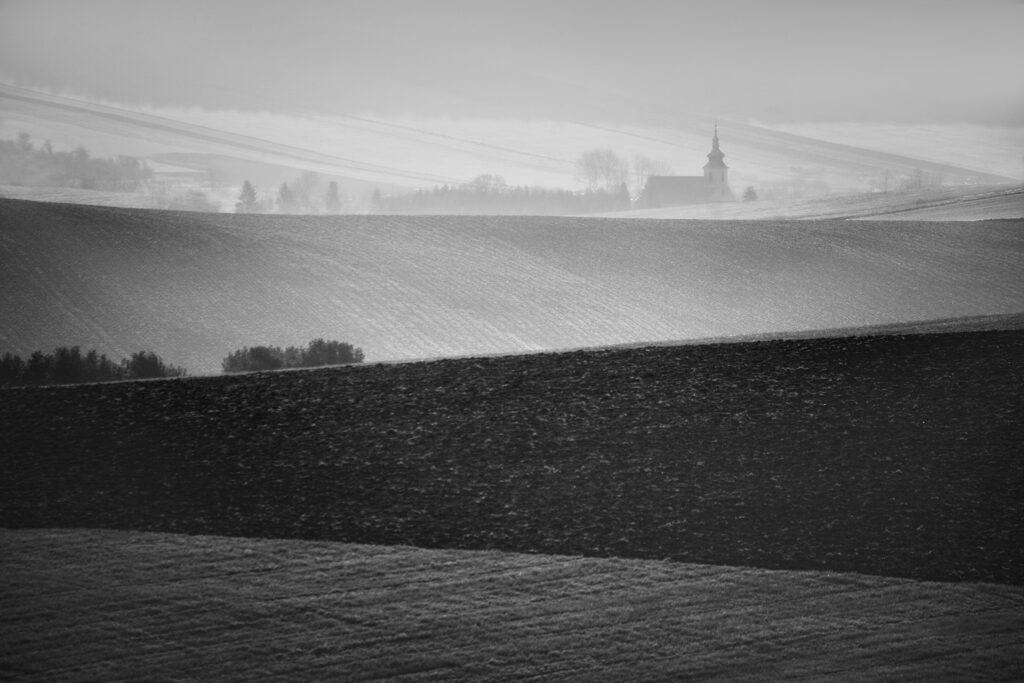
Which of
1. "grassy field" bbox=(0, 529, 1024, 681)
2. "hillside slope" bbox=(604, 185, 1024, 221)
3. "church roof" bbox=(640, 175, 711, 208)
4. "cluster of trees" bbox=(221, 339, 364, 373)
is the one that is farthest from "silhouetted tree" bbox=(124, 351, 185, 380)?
"church roof" bbox=(640, 175, 711, 208)

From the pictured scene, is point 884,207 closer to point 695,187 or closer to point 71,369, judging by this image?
point 695,187

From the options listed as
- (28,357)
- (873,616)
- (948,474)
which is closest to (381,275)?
(28,357)

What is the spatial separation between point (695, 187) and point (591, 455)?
50200 millimetres

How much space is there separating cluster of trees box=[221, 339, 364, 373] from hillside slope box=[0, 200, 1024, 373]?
126 centimetres

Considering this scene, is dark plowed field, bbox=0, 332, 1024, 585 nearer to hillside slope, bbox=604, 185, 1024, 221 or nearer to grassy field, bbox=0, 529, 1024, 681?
grassy field, bbox=0, 529, 1024, 681

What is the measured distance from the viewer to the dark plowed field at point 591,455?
11.1 m

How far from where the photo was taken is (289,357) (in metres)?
21.1

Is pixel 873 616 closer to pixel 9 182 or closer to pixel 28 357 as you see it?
pixel 28 357

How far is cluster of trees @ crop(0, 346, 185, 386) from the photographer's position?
19.0 meters

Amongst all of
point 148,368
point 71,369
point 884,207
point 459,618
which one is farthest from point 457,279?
point 884,207

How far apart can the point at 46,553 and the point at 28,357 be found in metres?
12.0

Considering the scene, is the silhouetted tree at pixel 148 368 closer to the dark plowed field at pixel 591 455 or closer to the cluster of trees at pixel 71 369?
the cluster of trees at pixel 71 369

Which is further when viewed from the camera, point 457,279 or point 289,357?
point 457,279

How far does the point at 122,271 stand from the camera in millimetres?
27625
